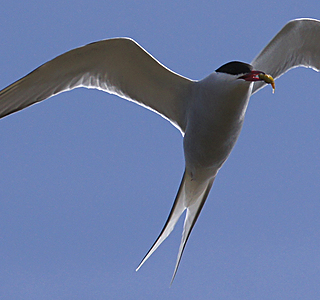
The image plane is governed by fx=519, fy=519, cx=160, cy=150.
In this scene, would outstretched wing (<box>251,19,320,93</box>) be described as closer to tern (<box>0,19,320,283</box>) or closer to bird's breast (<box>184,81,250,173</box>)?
tern (<box>0,19,320,283</box>)

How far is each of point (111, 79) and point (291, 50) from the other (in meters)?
2.36

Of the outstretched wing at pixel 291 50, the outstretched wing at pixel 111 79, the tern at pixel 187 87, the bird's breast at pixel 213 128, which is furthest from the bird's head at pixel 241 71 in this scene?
the outstretched wing at pixel 291 50

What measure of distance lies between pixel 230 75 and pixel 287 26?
1.57 metres

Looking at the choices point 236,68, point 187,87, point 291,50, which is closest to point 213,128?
point 236,68

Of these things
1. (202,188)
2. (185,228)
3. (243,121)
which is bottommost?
(185,228)

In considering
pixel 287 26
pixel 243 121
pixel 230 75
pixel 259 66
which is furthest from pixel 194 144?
pixel 287 26

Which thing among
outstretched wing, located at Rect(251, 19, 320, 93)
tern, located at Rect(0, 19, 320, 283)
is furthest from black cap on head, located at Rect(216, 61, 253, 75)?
outstretched wing, located at Rect(251, 19, 320, 93)

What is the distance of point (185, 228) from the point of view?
685 centimetres

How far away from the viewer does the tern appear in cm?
555

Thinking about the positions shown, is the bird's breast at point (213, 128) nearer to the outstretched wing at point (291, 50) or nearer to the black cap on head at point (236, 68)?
the black cap on head at point (236, 68)

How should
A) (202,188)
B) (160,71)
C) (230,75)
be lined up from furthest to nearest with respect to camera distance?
(202,188) < (160,71) < (230,75)

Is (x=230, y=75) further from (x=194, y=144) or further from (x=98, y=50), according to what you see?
(x=98, y=50)

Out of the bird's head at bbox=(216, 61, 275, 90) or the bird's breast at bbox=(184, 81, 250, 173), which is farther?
the bird's breast at bbox=(184, 81, 250, 173)

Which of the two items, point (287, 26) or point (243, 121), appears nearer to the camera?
point (243, 121)
